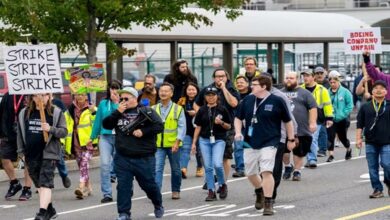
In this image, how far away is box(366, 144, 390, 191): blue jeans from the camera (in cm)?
1407

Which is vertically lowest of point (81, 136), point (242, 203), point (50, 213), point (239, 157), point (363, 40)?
point (242, 203)

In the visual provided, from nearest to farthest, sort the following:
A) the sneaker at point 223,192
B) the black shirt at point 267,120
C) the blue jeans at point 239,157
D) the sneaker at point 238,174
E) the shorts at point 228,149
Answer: the black shirt at point 267,120, the sneaker at point 223,192, the shorts at point 228,149, the sneaker at point 238,174, the blue jeans at point 239,157

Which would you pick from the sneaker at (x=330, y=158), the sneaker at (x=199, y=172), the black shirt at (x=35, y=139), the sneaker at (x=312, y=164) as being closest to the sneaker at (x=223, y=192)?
the black shirt at (x=35, y=139)

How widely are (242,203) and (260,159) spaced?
1330 mm

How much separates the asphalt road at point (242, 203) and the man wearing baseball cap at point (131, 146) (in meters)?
0.73

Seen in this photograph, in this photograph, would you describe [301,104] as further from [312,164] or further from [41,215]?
[41,215]

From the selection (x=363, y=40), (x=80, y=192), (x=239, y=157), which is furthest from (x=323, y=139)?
(x=80, y=192)

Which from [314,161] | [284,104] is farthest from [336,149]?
[284,104]

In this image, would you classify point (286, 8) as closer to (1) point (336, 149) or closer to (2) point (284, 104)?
(1) point (336, 149)

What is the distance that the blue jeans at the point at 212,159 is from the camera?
47.5ft

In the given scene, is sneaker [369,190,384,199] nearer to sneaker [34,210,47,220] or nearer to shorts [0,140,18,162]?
sneaker [34,210,47,220]

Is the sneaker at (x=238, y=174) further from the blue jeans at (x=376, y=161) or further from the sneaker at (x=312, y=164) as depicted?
the blue jeans at (x=376, y=161)

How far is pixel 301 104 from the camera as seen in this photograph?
54.6 feet

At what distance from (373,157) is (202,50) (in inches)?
619
